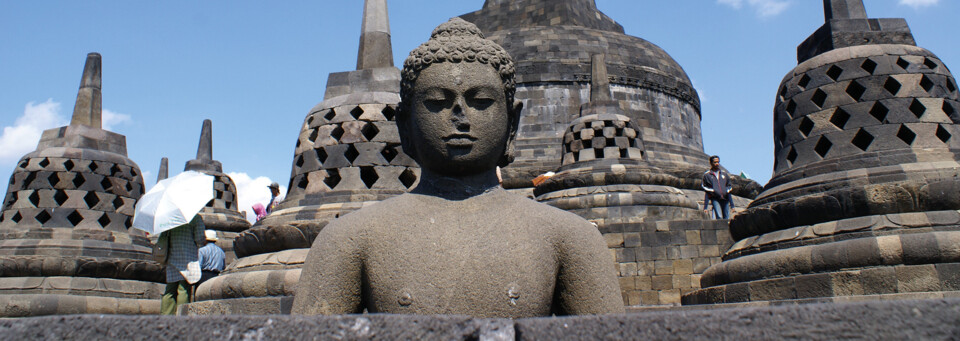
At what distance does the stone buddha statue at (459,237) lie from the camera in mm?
2758

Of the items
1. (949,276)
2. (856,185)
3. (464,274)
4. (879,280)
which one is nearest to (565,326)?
(464,274)

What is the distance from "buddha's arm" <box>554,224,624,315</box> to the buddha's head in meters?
0.54

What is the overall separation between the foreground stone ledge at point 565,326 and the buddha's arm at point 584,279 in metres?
0.87

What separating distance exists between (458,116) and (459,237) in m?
0.53

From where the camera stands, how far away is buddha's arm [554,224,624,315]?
284cm

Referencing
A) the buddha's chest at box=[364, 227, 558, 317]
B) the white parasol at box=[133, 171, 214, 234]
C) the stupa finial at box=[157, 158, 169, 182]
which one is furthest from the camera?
the stupa finial at box=[157, 158, 169, 182]

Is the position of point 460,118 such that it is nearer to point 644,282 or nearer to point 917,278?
point 917,278

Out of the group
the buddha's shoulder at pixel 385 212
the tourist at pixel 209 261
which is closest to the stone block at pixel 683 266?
the tourist at pixel 209 261

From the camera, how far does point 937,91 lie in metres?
7.02

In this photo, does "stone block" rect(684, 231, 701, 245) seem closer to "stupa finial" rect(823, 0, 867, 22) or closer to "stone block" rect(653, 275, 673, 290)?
"stone block" rect(653, 275, 673, 290)

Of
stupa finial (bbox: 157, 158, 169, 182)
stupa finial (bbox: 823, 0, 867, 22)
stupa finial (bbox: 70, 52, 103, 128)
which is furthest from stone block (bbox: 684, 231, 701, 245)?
stupa finial (bbox: 157, 158, 169, 182)

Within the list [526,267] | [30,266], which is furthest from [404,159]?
[30,266]

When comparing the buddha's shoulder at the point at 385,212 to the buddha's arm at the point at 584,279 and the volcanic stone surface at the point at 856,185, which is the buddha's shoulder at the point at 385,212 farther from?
the volcanic stone surface at the point at 856,185

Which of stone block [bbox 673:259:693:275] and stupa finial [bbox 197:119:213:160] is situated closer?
stone block [bbox 673:259:693:275]
